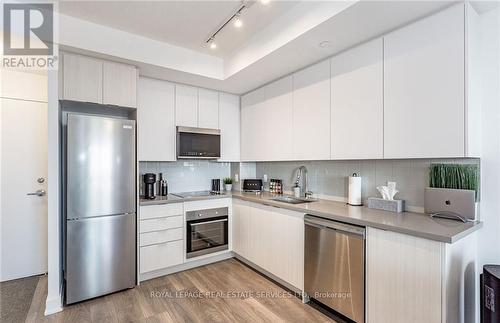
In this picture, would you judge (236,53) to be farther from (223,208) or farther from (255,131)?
(223,208)

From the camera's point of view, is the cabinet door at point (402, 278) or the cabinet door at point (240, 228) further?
the cabinet door at point (240, 228)

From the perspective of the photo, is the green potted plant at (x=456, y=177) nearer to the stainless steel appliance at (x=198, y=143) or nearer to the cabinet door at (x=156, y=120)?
the stainless steel appliance at (x=198, y=143)

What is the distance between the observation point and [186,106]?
3.38 m

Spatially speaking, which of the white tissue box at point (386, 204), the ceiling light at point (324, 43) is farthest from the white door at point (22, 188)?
the white tissue box at point (386, 204)

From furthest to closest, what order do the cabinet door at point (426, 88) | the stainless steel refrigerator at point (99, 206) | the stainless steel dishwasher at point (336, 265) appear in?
the stainless steel refrigerator at point (99, 206), the stainless steel dishwasher at point (336, 265), the cabinet door at point (426, 88)

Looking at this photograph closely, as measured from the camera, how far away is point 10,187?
2.73 m

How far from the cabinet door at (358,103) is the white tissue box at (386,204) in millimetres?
A: 417

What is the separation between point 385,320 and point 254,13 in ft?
8.65

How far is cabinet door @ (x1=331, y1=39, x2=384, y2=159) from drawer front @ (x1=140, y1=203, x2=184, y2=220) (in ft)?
6.10

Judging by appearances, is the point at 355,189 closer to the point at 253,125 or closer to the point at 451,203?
the point at 451,203

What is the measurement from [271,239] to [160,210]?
1.30 m

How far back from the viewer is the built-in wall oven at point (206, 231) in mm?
3066

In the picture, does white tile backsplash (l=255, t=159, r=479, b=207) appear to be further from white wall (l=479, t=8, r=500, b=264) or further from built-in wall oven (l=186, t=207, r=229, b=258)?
built-in wall oven (l=186, t=207, r=229, b=258)

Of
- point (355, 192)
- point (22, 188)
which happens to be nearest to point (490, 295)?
point (355, 192)
